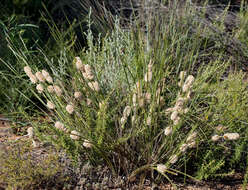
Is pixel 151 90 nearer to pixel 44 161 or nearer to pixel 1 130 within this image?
pixel 44 161

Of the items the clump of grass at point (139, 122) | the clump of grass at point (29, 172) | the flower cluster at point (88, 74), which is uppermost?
the flower cluster at point (88, 74)

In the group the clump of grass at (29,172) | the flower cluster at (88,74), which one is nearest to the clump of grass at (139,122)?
the flower cluster at (88,74)

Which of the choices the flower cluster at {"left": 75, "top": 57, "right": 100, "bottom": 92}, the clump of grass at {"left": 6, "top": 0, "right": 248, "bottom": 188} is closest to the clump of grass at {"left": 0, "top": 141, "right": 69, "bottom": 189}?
the clump of grass at {"left": 6, "top": 0, "right": 248, "bottom": 188}

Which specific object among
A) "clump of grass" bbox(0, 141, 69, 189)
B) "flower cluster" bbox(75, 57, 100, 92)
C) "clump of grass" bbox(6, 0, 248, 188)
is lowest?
"clump of grass" bbox(0, 141, 69, 189)

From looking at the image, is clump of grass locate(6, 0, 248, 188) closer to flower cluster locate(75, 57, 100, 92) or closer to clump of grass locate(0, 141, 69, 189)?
flower cluster locate(75, 57, 100, 92)

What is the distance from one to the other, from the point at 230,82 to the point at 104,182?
1.37m

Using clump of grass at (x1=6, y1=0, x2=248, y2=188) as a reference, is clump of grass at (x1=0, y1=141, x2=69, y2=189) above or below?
below

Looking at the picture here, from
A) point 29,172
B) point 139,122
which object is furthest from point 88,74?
point 29,172

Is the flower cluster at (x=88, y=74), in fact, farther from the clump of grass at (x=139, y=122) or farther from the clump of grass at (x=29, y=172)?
the clump of grass at (x=29, y=172)

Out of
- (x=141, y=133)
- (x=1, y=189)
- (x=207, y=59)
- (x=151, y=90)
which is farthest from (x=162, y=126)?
(x=207, y=59)

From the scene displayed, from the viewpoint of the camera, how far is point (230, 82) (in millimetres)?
2605

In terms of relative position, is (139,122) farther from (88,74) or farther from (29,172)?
(29,172)

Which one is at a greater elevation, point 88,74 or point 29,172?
point 88,74

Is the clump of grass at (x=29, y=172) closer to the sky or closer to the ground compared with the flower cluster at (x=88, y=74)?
closer to the ground
